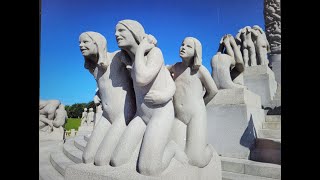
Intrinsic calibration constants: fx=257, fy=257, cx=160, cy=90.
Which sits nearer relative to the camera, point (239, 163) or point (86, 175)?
point (86, 175)

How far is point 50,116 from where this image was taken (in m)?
10.2

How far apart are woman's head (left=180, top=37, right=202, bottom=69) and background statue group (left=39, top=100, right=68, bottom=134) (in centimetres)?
865

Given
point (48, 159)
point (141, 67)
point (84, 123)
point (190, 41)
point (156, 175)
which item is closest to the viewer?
point (156, 175)

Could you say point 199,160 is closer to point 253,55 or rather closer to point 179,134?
point 179,134

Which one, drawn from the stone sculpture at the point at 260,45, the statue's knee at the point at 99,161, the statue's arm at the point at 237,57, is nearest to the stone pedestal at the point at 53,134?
the statue's arm at the point at 237,57

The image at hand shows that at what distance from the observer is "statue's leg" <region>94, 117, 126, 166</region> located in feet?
8.73

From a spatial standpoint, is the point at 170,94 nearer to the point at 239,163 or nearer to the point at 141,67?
the point at 141,67

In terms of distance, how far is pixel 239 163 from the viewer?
432cm

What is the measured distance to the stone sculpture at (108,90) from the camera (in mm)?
2871

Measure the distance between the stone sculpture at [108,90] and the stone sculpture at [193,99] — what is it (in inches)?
22.7

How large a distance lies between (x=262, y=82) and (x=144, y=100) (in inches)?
230

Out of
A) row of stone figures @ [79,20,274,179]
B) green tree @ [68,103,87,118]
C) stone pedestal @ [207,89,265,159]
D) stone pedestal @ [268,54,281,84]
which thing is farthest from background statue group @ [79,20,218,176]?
green tree @ [68,103,87,118]
